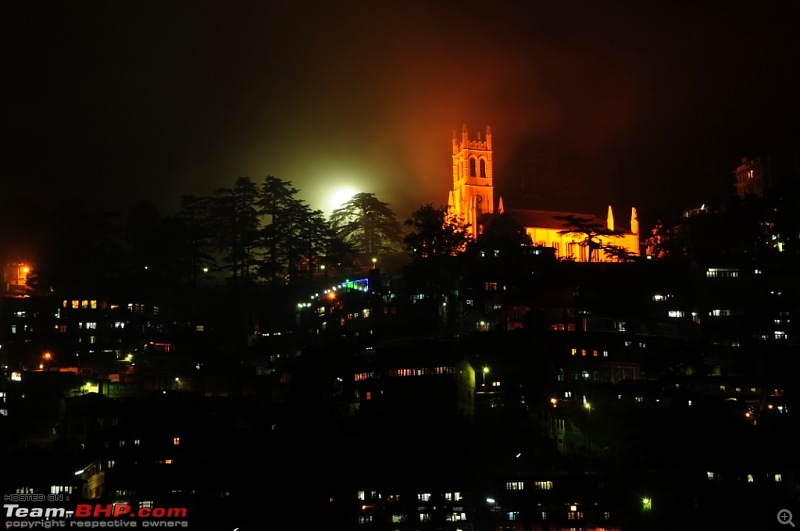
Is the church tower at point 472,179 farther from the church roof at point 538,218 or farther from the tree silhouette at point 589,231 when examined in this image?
the tree silhouette at point 589,231

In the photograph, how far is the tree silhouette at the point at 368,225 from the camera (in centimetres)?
8494

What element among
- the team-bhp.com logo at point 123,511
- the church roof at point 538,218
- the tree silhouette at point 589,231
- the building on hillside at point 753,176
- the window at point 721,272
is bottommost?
the team-bhp.com logo at point 123,511

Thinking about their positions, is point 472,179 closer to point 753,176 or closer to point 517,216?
point 517,216

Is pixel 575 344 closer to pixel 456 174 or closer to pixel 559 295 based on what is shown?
pixel 559 295

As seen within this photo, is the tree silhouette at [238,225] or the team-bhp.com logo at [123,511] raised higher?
the tree silhouette at [238,225]

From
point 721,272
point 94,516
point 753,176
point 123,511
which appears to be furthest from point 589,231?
point 94,516

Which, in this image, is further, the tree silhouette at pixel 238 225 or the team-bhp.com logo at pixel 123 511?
the tree silhouette at pixel 238 225

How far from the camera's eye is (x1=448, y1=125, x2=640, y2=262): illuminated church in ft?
276

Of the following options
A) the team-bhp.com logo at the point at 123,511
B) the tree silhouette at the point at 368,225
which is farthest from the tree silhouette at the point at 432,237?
the team-bhp.com logo at the point at 123,511

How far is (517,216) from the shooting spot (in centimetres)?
8869

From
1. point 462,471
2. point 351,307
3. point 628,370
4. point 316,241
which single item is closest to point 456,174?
point 316,241

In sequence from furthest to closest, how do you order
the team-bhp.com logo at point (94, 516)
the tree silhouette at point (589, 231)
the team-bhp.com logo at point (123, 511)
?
the tree silhouette at point (589, 231) < the team-bhp.com logo at point (123, 511) < the team-bhp.com logo at point (94, 516)

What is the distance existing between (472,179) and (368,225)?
16.5 meters

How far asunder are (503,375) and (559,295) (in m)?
8.70
